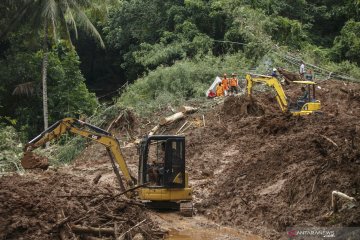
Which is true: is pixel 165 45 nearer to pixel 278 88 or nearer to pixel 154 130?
pixel 154 130

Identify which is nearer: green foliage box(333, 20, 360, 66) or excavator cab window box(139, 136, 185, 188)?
excavator cab window box(139, 136, 185, 188)

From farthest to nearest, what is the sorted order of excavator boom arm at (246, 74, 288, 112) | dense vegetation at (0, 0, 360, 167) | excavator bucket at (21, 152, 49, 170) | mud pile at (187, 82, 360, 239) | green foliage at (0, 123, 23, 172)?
dense vegetation at (0, 0, 360, 167), excavator boom arm at (246, 74, 288, 112), green foliage at (0, 123, 23, 172), excavator bucket at (21, 152, 49, 170), mud pile at (187, 82, 360, 239)

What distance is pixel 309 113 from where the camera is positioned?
19.4 meters

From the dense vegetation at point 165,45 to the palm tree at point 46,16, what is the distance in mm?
50

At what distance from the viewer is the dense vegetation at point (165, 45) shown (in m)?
26.9

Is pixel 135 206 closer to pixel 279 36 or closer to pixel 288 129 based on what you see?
pixel 288 129

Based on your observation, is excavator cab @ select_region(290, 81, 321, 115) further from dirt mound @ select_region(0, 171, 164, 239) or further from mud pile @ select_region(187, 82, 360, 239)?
dirt mound @ select_region(0, 171, 164, 239)

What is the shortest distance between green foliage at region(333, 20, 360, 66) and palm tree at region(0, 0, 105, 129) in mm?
14410

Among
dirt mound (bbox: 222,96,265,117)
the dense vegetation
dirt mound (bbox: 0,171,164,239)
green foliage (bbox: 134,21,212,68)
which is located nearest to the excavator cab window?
dirt mound (bbox: 0,171,164,239)

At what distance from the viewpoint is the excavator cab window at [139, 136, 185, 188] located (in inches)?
513

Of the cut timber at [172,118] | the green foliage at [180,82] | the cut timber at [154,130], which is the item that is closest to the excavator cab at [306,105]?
the cut timber at [172,118]

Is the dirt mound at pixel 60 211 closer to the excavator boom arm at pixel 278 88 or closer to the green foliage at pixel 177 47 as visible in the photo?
the excavator boom arm at pixel 278 88

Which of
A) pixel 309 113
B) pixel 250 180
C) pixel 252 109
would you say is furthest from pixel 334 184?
pixel 252 109

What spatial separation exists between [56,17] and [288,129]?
12.0 meters
